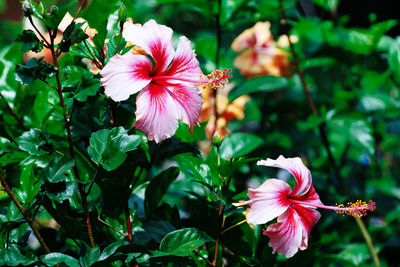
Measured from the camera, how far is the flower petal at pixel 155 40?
2.56 feet

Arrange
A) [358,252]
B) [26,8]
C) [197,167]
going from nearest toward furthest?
[26,8] → [197,167] → [358,252]

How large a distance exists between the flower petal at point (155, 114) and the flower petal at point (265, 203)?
18 centimetres

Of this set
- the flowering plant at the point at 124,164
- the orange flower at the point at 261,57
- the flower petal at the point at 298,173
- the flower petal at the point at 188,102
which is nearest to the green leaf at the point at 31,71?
the flowering plant at the point at 124,164

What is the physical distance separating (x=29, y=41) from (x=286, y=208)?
20.9 inches

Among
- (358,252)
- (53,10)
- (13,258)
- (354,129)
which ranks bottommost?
(358,252)

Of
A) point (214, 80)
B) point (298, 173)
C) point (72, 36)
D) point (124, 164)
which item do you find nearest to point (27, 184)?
point (124, 164)

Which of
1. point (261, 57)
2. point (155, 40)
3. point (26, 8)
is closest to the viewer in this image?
point (26, 8)

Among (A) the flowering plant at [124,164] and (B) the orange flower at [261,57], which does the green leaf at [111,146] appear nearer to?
(A) the flowering plant at [124,164]

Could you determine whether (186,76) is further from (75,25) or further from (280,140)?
(280,140)

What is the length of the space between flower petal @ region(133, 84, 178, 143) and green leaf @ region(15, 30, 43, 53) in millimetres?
185

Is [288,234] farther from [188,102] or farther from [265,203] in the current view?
[188,102]

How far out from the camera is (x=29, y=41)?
28.8 inches

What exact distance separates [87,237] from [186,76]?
→ 37 centimetres

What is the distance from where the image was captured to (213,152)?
1.08 m
